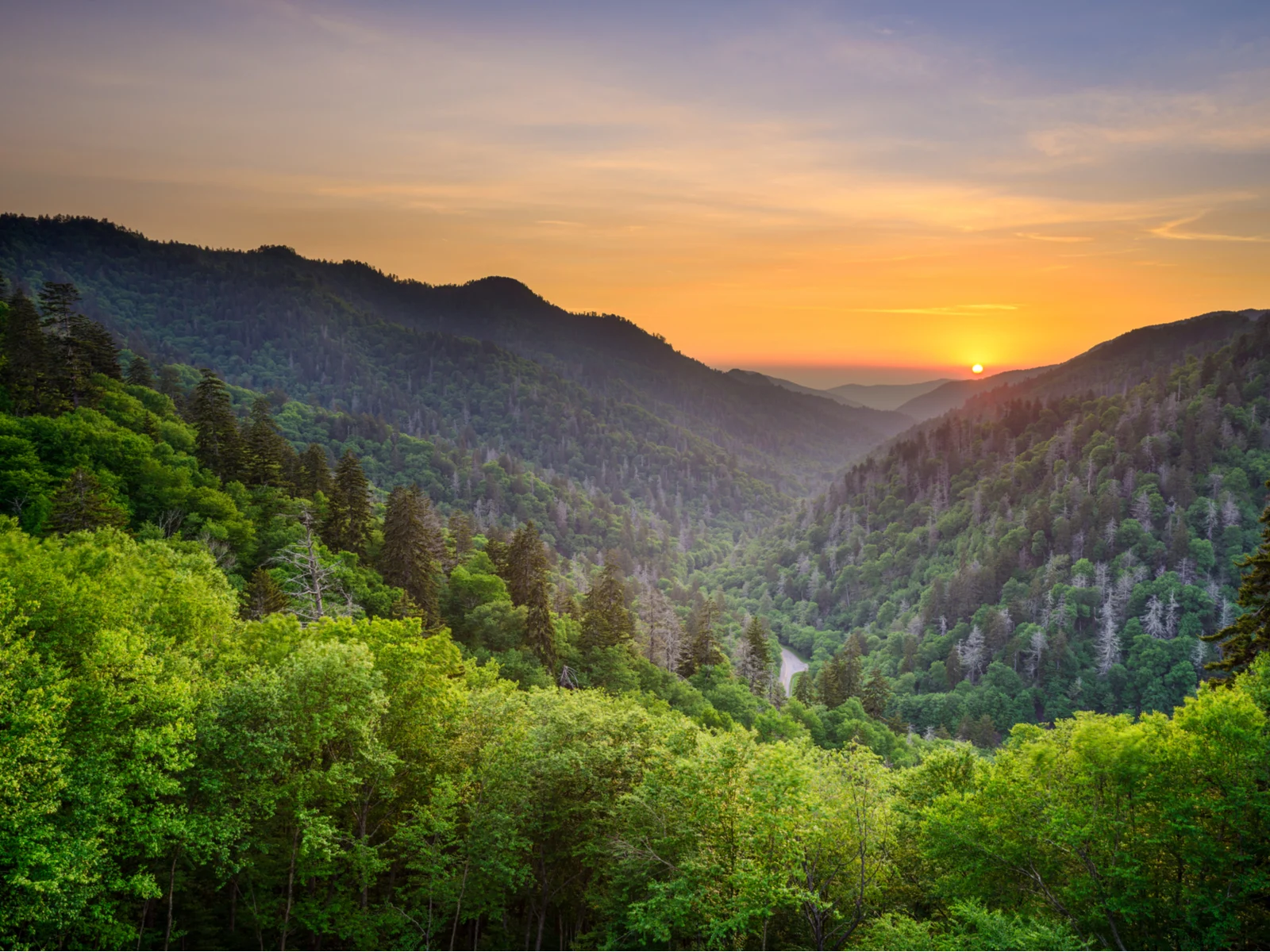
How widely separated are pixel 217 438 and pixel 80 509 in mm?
25831

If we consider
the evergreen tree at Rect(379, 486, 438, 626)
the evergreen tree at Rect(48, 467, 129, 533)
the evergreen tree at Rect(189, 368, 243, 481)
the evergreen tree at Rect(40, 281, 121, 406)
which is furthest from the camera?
the evergreen tree at Rect(189, 368, 243, 481)

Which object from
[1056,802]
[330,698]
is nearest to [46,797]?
[330,698]

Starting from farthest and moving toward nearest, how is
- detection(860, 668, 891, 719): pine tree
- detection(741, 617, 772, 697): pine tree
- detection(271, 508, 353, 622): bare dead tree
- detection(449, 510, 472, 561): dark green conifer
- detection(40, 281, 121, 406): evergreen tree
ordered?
1. detection(860, 668, 891, 719): pine tree
2. detection(741, 617, 772, 697): pine tree
3. detection(449, 510, 472, 561): dark green conifer
4. detection(40, 281, 121, 406): evergreen tree
5. detection(271, 508, 353, 622): bare dead tree

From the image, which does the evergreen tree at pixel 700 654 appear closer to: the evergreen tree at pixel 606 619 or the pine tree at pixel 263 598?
the evergreen tree at pixel 606 619

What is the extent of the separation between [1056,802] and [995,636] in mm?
158578

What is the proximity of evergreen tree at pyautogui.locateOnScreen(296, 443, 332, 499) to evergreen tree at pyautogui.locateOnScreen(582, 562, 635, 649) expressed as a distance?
93.6ft

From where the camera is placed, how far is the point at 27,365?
191 feet

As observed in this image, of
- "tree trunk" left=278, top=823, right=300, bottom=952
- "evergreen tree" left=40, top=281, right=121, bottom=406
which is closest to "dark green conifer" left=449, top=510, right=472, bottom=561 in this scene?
"evergreen tree" left=40, top=281, right=121, bottom=406

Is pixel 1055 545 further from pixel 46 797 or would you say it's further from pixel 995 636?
pixel 46 797

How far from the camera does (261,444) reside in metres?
71.1

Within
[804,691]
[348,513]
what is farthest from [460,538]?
[804,691]

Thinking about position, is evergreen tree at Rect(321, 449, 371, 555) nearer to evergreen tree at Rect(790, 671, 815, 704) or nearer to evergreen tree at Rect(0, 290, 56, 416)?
evergreen tree at Rect(0, 290, 56, 416)

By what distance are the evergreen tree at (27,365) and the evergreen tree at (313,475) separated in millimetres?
21465

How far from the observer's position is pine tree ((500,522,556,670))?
6869 cm
